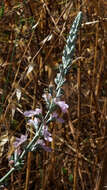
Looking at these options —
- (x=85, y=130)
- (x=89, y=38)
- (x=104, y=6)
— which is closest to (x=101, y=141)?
(x=85, y=130)

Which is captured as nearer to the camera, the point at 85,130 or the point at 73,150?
the point at 73,150

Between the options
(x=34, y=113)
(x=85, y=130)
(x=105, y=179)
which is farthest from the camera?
(x=85, y=130)

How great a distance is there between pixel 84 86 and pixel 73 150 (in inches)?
19.8

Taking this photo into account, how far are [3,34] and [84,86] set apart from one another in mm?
605

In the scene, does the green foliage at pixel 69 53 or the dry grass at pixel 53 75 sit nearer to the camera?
the green foliage at pixel 69 53

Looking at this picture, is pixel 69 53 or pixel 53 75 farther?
pixel 53 75

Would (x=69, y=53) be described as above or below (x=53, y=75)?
above

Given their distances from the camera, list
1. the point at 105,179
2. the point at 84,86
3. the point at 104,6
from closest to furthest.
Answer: the point at 105,179
the point at 104,6
the point at 84,86

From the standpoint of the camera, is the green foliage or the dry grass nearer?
the green foliage

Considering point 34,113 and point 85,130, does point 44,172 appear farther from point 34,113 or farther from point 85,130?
point 34,113

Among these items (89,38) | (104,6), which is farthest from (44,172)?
(104,6)

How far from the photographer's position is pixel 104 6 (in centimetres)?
157

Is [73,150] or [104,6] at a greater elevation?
[104,6]

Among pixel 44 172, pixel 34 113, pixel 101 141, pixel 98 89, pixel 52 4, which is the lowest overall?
pixel 44 172
